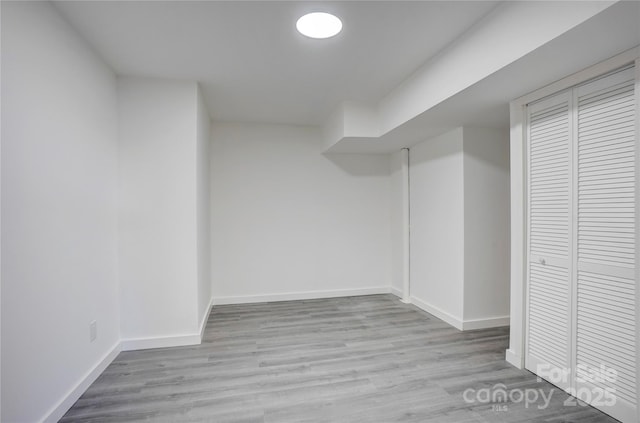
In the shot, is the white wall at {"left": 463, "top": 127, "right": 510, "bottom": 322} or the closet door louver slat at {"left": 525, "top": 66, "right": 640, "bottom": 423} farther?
the white wall at {"left": 463, "top": 127, "right": 510, "bottom": 322}

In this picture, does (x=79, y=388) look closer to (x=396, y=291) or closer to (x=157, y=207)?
(x=157, y=207)

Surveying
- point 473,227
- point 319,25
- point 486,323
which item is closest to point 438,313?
point 486,323

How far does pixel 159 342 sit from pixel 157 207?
1247 millimetres

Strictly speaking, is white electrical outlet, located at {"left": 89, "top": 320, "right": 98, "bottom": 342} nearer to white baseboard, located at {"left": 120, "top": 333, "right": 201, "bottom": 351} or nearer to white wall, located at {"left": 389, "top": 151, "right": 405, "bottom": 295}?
white baseboard, located at {"left": 120, "top": 333, "right": 201, "bottom": 351}

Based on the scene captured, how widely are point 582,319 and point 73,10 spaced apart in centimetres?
375

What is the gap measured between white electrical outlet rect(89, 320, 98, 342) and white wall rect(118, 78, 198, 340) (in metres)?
0.45

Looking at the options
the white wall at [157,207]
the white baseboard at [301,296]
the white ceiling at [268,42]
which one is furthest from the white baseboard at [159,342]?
the white ceiling at [268,42]

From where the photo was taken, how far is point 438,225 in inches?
141

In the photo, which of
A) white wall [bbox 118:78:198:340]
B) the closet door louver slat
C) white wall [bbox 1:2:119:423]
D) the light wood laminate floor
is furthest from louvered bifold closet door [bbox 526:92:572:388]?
white wall [bbox 1:2:119:423]

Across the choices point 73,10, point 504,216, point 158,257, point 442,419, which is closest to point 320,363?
point 442,419

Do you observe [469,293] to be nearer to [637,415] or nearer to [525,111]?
[637,415]

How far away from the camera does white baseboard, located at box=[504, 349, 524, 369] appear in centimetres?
241

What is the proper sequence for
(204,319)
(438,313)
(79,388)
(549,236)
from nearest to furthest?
(79,388)
(549,236)
(204,319)
(438,313)

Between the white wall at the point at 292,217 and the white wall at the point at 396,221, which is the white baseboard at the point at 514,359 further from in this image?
the white wall at the point at 292,217
